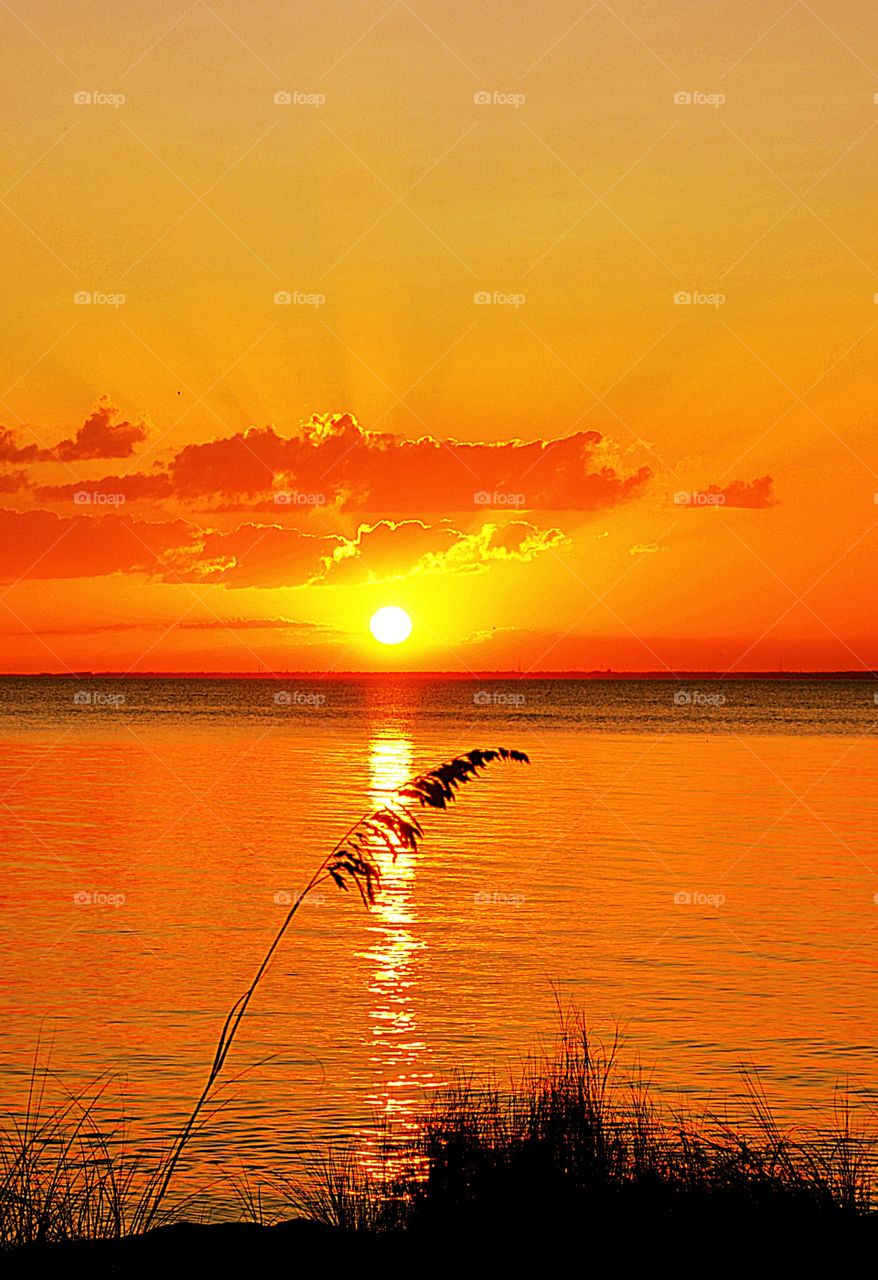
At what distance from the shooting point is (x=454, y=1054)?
20.8 metres

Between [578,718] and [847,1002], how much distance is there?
14086cm

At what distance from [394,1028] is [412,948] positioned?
688 centimetres

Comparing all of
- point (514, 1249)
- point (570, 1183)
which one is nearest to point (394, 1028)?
point (570, 1183)

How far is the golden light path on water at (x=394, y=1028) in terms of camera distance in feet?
55.0

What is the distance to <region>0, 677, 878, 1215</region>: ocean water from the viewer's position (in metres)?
19.3

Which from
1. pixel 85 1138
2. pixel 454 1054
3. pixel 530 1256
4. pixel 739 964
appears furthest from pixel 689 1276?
pixel 739 964

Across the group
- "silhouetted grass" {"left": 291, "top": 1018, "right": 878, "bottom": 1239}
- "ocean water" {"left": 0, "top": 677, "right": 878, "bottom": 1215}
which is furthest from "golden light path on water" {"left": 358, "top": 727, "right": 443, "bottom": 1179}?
"silhouetted grass" {"left": 291, "top": 1018, "right": 878, "bottom": 1239}

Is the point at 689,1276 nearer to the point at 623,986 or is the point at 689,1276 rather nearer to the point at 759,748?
the point at 623,986

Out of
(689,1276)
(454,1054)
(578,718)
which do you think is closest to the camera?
(689,1276)

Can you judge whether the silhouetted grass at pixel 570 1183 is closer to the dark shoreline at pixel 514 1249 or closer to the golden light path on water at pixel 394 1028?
the dark shoreline at pixel 514 1249

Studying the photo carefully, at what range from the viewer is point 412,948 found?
2938 cm

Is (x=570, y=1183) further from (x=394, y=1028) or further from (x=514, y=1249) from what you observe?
(x=394, y=1028)

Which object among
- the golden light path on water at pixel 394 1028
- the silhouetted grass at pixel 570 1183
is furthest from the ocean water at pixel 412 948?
the silhouetted grass at pixel 570 1183

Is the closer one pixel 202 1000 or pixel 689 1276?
pixel 689 1276
